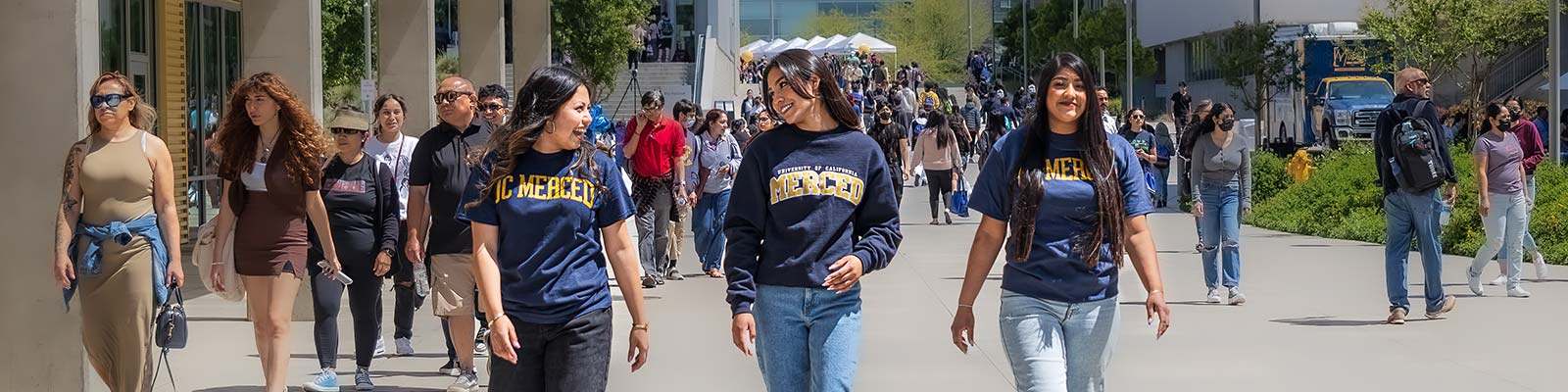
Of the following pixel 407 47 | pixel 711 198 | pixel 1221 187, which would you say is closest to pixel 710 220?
pixel 711 198

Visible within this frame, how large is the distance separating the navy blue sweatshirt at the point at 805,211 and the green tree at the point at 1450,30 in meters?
29.3

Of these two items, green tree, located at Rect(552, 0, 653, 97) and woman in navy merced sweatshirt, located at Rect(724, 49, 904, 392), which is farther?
green tree, located at Rect(552, 0, 653, 97)

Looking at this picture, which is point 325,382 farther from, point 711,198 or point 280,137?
point 711,198

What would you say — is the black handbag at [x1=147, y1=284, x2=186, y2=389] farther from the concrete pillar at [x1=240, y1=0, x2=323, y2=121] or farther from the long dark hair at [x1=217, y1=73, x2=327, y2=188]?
the concrete pillar at [x1=240, y1=0, x2=323, y2=121]

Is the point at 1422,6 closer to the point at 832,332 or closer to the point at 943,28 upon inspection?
the point at 832,332

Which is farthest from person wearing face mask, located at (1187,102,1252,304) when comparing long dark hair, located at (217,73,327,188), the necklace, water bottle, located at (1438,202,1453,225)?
the necklace

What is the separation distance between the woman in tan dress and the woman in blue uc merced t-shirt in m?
3.45

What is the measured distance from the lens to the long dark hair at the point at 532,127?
5.60 m

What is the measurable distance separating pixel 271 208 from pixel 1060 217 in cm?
384

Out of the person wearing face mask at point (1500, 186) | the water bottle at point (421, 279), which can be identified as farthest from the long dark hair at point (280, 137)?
the person wearing face mask at point (1500, 186)

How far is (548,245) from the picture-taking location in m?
5.57

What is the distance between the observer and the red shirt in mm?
15164

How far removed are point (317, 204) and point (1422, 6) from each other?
30.1 metres

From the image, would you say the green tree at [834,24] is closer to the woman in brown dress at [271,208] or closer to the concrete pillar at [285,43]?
the concrete pillar at [285,43]
